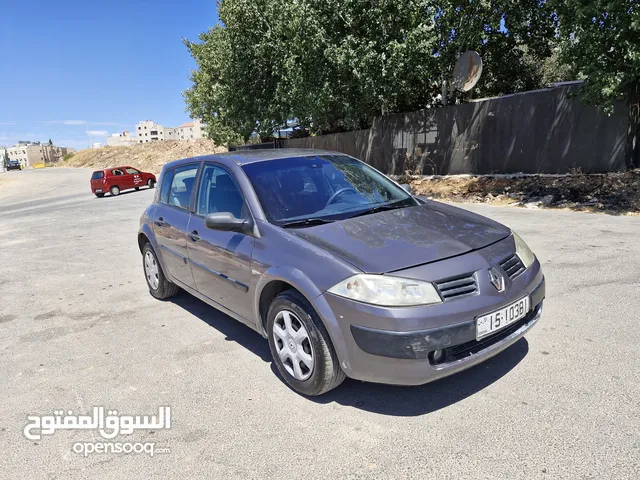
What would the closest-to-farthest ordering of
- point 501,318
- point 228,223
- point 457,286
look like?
point 457,286, point 501,318, point 228,223

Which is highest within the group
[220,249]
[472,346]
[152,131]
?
[152,131]

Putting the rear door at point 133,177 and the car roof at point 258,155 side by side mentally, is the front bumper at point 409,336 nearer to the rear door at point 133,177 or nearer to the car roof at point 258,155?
the car roof at point 258,155

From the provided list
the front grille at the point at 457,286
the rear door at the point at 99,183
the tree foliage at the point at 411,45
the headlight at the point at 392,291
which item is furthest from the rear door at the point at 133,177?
the front grille at the point at 457,286

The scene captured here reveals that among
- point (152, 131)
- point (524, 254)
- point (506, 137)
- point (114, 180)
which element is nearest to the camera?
point (524, 254)

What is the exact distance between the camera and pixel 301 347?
9.86 feet

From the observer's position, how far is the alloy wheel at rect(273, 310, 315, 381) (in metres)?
2.98

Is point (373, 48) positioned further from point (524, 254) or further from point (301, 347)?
point (301, 347)

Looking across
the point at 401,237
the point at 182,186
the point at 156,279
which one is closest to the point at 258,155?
the point at 182,186

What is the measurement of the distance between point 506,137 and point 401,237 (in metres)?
12.3

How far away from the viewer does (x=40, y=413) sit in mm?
3117

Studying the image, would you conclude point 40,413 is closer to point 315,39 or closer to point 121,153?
point 315,39

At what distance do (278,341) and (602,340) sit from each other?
254 centimetres

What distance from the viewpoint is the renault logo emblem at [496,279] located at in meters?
2.76

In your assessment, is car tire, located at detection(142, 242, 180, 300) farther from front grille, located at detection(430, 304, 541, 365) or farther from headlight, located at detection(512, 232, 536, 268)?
headlight, located at detection(512, 232, 536, 268)
